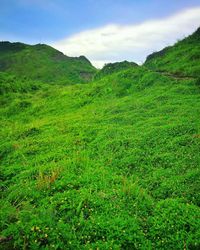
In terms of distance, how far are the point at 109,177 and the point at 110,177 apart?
32 millimetres

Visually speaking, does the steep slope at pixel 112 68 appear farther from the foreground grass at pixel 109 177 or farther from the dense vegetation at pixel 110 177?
the foreground grass at pixel 109 177

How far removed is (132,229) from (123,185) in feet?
6.32

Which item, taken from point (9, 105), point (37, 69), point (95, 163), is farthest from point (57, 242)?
point (37, 69)

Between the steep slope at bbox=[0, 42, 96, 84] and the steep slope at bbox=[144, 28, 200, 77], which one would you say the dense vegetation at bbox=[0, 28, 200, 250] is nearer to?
the steep slope at bbox=[144, 28, 200, 77]

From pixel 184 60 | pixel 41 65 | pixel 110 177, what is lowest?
pixel 110 177

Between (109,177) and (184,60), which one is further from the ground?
(184,60)

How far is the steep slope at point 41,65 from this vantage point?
47.0m

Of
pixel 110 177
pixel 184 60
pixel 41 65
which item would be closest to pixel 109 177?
pixel 110 177

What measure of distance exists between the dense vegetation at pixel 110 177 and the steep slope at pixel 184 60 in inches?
98.5

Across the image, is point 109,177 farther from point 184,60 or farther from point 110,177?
point 184,60

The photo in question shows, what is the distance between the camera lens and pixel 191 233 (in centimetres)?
659

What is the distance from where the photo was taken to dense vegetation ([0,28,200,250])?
657 centimetres

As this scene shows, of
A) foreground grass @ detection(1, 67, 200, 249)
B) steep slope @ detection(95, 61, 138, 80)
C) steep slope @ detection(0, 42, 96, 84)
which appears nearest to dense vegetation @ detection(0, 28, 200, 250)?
foreground grass @ detection(1, 67, 200, 249)

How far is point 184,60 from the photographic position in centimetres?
2216
